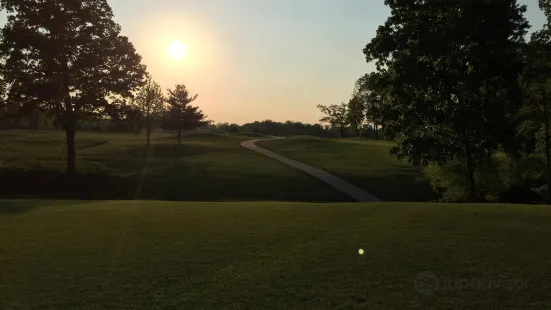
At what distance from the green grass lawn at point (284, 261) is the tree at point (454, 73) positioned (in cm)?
1065

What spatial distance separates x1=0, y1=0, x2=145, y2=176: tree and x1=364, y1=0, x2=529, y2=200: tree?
72.0 ft

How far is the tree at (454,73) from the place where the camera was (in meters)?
24.1

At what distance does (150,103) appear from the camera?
65.2 m

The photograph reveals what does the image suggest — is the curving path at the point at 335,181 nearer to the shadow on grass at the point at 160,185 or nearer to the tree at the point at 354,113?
the shadow on grass at the point at 160,185

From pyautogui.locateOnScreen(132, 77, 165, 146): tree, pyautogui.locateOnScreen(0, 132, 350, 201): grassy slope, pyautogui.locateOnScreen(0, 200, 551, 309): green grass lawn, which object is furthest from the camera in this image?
pyautogui.locateOnScreen(132, 77, 165, 146): tree

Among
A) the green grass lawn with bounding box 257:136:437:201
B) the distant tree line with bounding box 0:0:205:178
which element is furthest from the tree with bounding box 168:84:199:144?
the distant tree line with bounding box 0:0:205:178

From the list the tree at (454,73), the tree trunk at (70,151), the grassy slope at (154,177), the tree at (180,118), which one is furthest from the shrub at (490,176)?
the tree at (180,118)

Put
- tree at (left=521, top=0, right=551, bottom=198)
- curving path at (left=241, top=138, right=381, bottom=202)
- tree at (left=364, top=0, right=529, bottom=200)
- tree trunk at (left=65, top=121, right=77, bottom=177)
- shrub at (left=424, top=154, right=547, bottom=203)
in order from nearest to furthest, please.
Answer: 1. tree at (left=364, top=0, right=529, bottom=200)
2. tree at (left=521, top=0, right=551, bottom=198)
3. shrub at (left=424, top=154, right=547, bottom=203)
4. curving path at (left=241, top=138, right=381, bottom=202)
5. tree trunk at (left=65, top=121, right=77, bottom=177)

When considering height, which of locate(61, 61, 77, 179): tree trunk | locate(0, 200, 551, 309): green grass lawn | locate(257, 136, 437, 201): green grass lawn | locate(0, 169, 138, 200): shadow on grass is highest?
locate(61, 61, 77, 179): tree trunk

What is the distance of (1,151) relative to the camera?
4859 centimetres

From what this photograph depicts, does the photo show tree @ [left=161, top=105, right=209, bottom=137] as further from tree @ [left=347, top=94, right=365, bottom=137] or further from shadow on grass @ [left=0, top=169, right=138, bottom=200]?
tree @ [left=347, top=94, right=365, bottom=137]

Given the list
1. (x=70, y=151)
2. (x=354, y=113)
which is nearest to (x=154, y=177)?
(x=70, y=151)

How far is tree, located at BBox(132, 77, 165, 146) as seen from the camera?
64312mm

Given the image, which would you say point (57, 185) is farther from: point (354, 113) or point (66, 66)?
point (354, 113)
